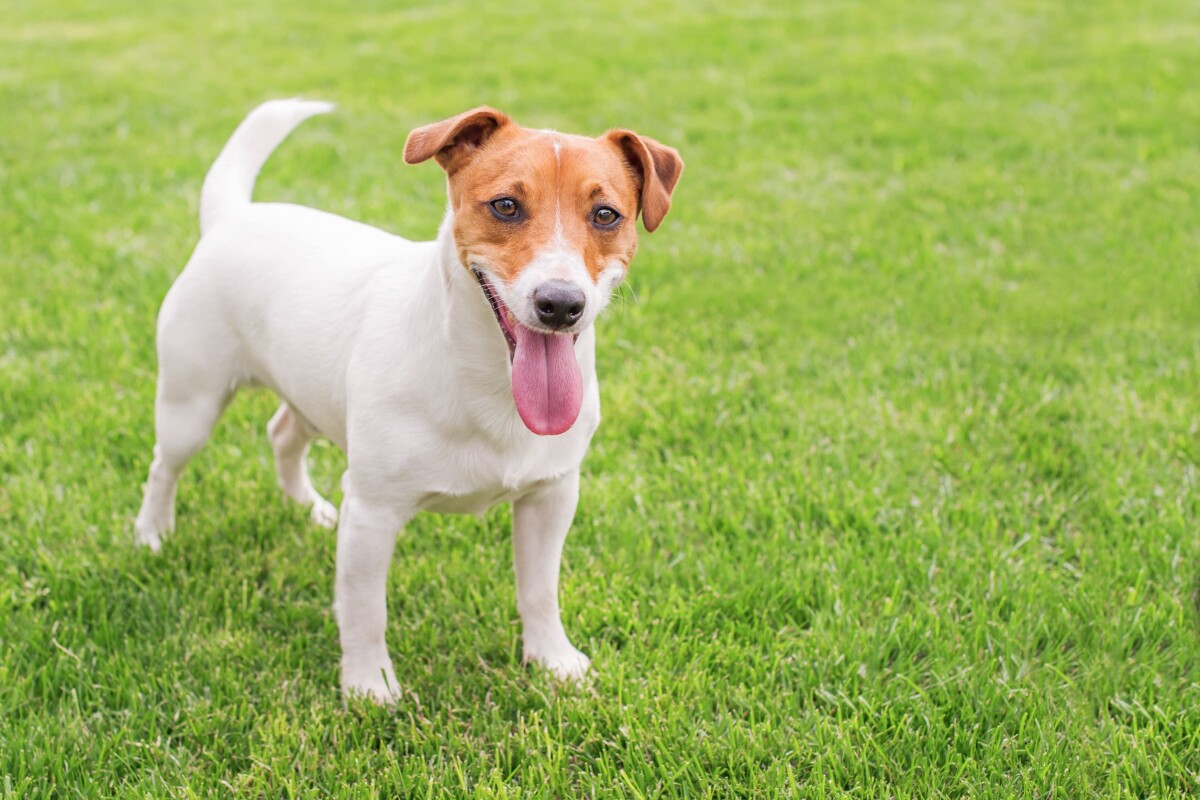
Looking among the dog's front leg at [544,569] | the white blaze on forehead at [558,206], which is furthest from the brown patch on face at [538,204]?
the dog's front leg at [544,569]

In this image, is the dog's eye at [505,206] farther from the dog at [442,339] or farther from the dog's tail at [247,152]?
the dog's tail at [247,152]

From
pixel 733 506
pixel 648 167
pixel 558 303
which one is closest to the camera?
pixel 558 303

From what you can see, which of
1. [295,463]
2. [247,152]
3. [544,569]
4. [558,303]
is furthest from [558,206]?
[295,463]

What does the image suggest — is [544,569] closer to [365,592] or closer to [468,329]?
[365,592]

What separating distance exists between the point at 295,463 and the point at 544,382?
179cm

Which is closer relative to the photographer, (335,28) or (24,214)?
(24,214)

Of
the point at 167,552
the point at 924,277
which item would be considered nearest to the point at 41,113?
the point at 167,552

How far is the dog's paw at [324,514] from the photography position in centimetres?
422

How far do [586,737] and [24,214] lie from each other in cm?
549

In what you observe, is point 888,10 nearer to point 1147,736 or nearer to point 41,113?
point 41,113

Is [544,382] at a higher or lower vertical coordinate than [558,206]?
lower

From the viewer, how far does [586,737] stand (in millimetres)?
3166

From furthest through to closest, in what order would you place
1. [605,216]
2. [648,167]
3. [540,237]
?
[648,167] → [605,216] → [540,237]

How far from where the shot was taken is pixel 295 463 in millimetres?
4250
